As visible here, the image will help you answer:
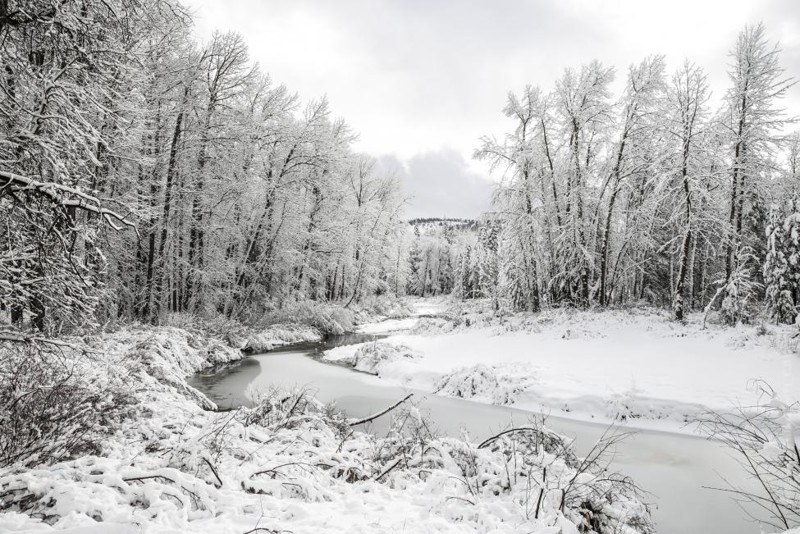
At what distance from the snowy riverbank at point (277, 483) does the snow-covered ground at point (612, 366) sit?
4249 mm

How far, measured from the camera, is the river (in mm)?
5336

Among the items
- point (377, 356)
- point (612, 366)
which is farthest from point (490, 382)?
point (377, 356)

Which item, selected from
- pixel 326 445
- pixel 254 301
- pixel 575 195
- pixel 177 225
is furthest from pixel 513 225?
pixel 326 445

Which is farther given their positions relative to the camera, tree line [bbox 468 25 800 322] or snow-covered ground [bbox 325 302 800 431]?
tree line [bbox 468 25 800 322]

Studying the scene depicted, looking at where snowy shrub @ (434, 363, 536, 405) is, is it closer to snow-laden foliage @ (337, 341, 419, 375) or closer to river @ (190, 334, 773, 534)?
river @ (190, 334, 773, 534)

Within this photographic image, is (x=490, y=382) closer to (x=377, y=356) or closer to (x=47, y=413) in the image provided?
(x=377, y=356)

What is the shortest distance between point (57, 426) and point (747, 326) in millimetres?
17978

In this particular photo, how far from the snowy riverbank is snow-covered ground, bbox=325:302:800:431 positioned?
4249 mm

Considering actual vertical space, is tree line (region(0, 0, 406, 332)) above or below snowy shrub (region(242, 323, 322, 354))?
above

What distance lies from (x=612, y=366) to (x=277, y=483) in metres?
10.3

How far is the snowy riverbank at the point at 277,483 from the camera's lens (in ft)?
10.8

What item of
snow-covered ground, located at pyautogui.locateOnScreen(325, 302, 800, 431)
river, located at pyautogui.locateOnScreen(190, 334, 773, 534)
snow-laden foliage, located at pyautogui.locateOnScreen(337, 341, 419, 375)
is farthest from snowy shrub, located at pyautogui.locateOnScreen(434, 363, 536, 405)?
snow-laden foliage, located at pyautogui.locateOnScreen(337, 341, 419, 375)

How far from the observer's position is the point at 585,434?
8.35 metres

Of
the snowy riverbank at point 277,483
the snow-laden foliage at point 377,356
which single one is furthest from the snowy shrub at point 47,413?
the snow-laden foliage at point 377,356
